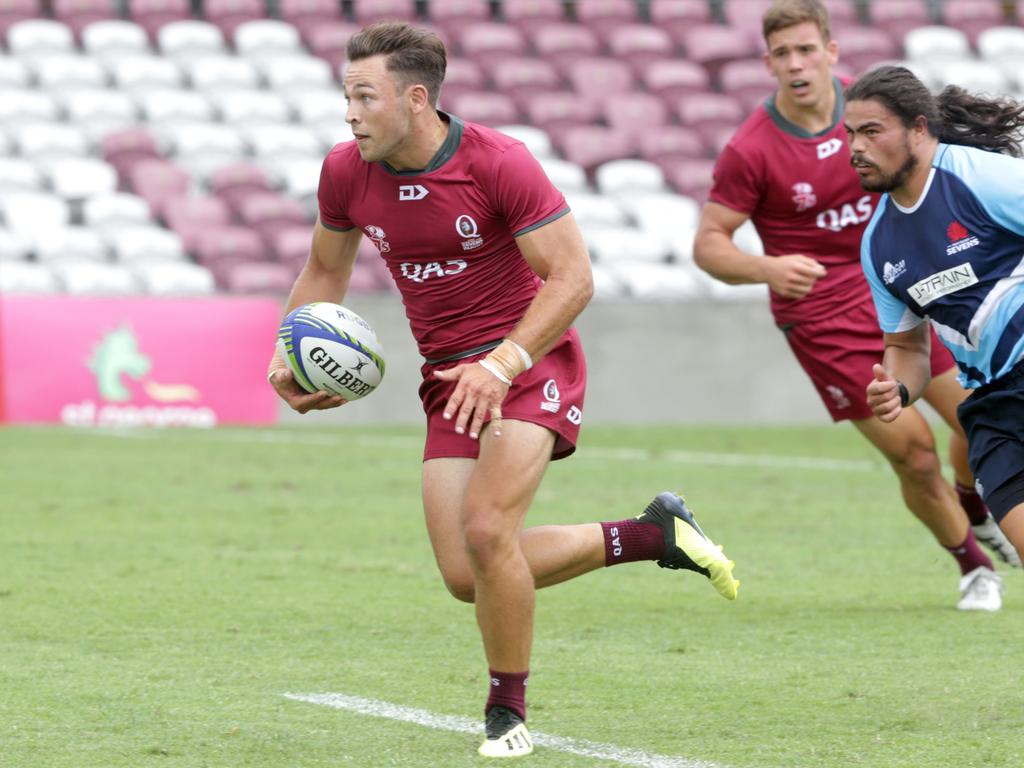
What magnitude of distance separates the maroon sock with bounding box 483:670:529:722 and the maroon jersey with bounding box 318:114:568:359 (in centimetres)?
110

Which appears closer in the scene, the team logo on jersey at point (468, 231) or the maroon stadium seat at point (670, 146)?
the team logo on jersey at point (468, 231)

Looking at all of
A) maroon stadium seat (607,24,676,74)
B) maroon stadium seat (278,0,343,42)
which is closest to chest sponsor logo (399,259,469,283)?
maroon stadium seat (278,0,343,42)

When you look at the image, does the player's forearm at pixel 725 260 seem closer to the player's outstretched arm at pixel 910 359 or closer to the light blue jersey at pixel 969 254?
the player's outstretched arm at pixel 910 359

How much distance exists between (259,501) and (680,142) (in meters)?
Result: 11.9

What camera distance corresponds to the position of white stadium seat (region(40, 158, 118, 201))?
19469 millimetres

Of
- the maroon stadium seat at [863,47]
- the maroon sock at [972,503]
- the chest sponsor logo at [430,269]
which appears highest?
the maroon stadium seat at [863,47]

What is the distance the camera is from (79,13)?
22.3m

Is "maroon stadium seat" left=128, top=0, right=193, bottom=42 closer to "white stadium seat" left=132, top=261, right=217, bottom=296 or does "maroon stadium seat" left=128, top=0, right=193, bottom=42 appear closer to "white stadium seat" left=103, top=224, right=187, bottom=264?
"white stadium seat" left=103, top=224, right=187, bottom=264

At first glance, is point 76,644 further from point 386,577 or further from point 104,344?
point 104,344

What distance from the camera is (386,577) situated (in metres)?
8.67

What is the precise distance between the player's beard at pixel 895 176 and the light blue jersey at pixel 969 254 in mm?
79

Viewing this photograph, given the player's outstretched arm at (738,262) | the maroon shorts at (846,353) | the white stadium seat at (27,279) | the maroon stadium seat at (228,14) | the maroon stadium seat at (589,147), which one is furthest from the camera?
the maroon stadium seat at (228,14)

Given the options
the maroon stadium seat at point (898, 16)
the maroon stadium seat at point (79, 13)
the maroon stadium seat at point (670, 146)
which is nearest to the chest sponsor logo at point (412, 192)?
the maroon stadium seat at point (670, 146)

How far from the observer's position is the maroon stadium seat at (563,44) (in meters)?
23.4
